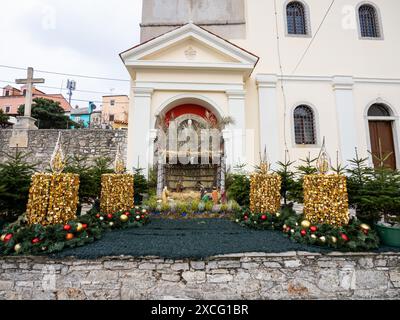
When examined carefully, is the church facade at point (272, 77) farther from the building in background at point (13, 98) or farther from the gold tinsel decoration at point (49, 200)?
the building in background at point (13, 98)

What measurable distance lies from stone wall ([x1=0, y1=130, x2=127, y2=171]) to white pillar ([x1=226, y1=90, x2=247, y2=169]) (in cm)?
511

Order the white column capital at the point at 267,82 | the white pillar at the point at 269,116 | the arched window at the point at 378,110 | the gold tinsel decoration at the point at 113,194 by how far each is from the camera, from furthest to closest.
Result: the arched window at the point at 378,110, the white column capital at the point at 267,82, the white pillar at the point at 269,116, the gold tinsel decoration at the point at 113,194

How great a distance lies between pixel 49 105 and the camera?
19031 mm

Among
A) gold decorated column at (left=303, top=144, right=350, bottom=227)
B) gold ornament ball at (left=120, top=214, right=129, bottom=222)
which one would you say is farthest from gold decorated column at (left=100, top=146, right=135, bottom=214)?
gold decorated column at (left=303, top=144, right=350, bottom=227)

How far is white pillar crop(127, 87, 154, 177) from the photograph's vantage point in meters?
7.54

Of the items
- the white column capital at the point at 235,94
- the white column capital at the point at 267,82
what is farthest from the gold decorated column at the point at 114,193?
the white column capital at the point at 267,82

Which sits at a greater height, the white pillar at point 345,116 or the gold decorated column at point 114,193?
the white pillar at point 345,116

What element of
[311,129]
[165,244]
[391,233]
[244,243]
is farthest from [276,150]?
[165,244]

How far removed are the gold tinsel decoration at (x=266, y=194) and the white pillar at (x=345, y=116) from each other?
5.52m

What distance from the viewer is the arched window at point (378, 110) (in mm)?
9245

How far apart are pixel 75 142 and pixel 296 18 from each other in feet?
39.3

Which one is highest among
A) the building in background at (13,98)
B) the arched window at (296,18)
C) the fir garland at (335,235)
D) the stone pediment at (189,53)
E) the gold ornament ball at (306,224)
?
the building in background at (13,98)

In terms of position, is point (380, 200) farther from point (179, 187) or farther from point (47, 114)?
point (47, 114)
